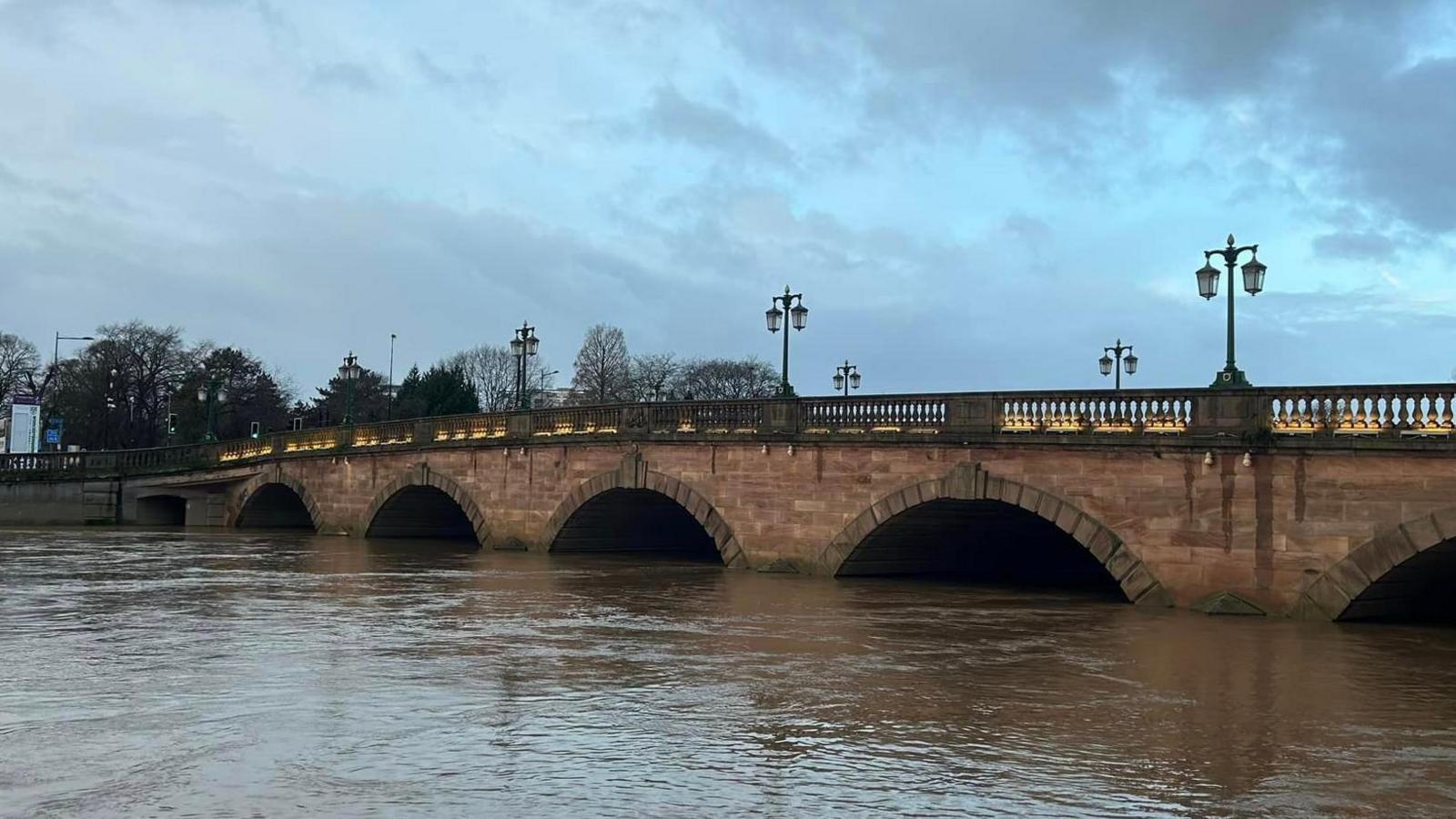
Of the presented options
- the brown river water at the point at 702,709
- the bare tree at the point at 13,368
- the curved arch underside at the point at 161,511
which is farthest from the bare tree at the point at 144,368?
the brown river water at the point at 702,709

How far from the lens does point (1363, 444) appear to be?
18.4 m

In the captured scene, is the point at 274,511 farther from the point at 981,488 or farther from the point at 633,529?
the point at 981,488

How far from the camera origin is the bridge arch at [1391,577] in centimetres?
1789

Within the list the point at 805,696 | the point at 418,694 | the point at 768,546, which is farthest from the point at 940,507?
the point at 418,694

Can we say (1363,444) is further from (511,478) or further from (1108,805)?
(511,478)

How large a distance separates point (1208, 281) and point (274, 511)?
39.2 meters

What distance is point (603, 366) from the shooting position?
82.8 meters

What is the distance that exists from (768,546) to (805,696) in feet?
48.7

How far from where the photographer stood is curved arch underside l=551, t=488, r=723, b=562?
3438 centimetres

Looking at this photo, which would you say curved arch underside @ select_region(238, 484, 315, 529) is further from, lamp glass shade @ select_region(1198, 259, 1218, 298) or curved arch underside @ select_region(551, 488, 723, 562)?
lamp glass shade @ select_region(1198, 259, 1218, 298)

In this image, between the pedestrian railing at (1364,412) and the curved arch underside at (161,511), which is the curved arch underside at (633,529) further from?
the curved arch underside at (161,511)

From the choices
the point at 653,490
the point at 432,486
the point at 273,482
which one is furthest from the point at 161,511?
the point at 653,490

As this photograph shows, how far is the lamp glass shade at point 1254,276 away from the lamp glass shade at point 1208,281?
752 mm

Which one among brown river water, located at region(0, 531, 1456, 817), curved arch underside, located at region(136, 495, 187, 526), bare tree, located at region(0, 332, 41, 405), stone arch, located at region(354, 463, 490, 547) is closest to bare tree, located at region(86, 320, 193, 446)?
bare tree, located at region(0, 332, 41, 405)
